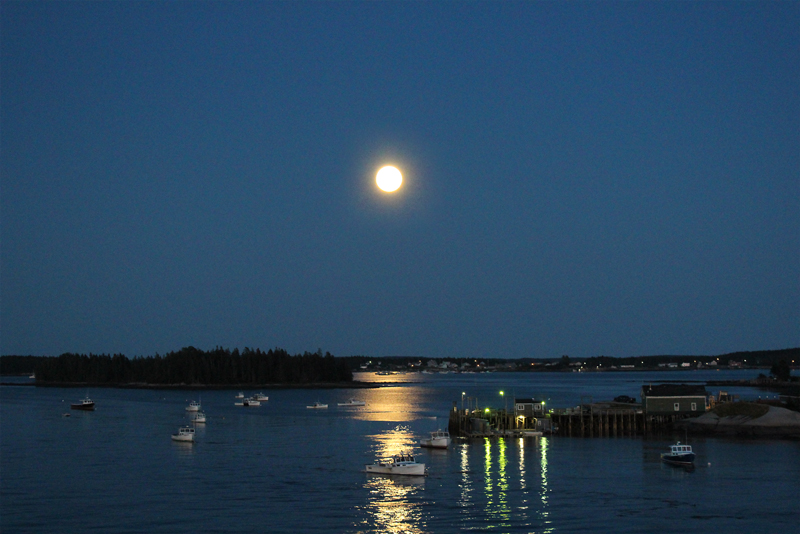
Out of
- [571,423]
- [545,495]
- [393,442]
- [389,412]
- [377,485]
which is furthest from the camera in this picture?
[389,412]

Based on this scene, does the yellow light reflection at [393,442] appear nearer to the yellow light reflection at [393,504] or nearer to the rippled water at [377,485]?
the rippled water at [377,485]

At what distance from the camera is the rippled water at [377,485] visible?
46.1m

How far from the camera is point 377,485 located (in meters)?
57.8

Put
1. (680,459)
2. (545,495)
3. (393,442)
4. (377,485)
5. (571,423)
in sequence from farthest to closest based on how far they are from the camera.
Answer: (571,423), (393,442), (680,459), (377,485), (545,495)

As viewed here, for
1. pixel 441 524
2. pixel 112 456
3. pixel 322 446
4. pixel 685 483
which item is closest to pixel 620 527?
pixel 441 524

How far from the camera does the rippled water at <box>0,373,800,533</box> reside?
4612 cm

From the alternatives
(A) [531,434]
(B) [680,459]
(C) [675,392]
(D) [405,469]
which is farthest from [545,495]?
(C) [675,392]

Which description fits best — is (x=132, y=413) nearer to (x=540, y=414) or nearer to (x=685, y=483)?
(x=540, y=414)

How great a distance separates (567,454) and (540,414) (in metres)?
20.3

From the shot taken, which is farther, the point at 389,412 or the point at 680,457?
the point at 389,412

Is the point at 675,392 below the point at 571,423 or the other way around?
the other way around

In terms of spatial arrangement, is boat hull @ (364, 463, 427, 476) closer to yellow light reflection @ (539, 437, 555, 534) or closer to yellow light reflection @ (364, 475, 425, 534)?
yellow light reflection @ (364, 475, 425, 534)

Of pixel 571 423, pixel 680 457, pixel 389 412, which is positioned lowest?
pixel 389 412

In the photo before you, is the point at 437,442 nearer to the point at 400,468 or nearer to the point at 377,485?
the point at 400,468
